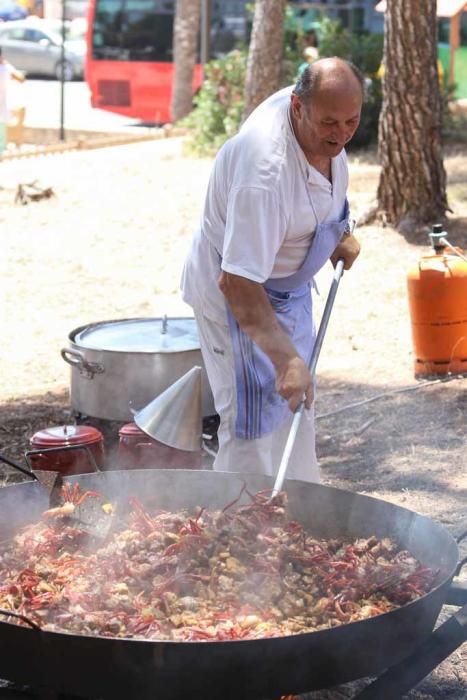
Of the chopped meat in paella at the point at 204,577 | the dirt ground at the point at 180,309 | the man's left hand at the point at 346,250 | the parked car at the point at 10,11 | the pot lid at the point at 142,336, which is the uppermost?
the man's left hand at the point at 346,250

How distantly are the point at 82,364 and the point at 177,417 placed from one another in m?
1.11

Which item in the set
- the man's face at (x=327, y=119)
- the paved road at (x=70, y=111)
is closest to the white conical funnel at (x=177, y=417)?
the man's face at (x=327, y=119)

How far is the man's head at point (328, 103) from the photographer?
3.31 m

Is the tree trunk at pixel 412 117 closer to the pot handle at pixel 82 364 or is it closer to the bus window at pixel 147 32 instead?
the pot handle at pixel 82 364

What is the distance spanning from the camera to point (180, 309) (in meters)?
9.30

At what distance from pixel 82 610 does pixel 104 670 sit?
0.99 ft

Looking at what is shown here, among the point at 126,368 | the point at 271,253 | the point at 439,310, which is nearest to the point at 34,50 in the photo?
the point at 439,310

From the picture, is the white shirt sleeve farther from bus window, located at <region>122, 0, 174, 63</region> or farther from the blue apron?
bus window, located at <region>122, 0, 174, 63</region>

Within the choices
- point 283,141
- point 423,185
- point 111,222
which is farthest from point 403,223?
point 283,141

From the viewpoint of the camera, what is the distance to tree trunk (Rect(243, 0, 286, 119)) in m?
13.5

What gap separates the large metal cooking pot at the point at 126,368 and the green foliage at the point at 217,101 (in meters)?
10.3

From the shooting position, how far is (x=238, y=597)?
3.02 m

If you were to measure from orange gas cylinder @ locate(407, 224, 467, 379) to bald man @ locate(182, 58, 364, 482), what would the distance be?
3.00 m

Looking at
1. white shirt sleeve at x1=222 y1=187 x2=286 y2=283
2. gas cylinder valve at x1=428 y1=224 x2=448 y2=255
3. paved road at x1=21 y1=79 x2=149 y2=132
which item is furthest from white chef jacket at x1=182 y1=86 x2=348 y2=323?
paved road at x1=21 y1=79 x2=149 y2=132
